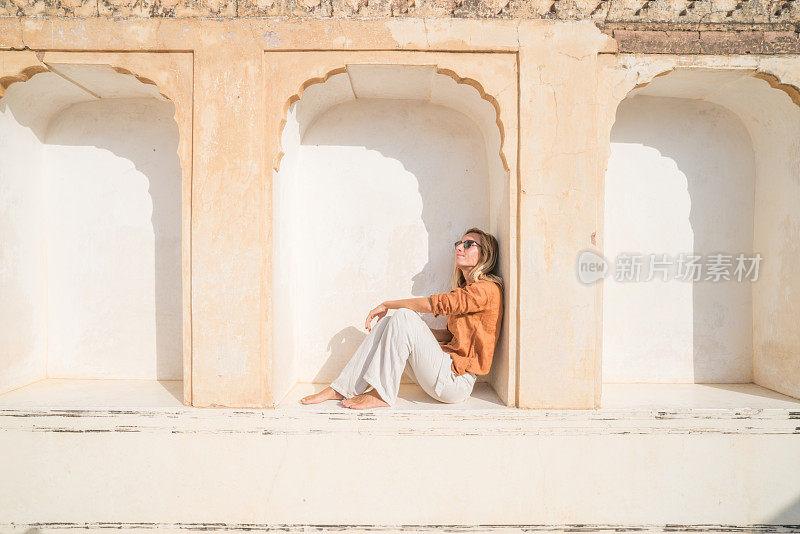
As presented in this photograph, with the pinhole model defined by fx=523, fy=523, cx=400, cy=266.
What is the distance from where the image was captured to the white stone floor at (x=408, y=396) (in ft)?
11.5

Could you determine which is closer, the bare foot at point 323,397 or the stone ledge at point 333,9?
the stone ledge at point 333,9

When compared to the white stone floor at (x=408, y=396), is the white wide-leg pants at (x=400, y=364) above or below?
above

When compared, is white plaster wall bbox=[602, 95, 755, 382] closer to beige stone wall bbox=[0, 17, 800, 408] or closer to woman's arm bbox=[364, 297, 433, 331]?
beige stone wall bbox=[0, 17, 800, 408]

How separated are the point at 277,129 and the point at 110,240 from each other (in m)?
1.99

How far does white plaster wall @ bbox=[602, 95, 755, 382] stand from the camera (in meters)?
4.28

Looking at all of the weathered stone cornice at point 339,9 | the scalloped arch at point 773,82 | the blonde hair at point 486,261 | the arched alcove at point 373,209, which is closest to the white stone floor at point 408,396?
the arched alcove at point 373,209

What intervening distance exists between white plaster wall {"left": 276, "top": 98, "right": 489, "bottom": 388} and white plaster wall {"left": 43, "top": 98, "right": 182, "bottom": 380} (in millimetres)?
1128

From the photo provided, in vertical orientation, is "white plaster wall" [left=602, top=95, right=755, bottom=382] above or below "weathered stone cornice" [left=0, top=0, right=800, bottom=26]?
below

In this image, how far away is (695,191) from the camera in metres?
4.30

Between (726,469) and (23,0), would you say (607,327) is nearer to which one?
(726,469)

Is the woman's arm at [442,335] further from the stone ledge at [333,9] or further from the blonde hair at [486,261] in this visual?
A: the stone ledge at [333,9]

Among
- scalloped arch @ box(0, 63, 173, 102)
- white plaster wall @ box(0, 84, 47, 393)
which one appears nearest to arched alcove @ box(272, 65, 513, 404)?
scalloped arch @ box(0, 63, 173, 102)

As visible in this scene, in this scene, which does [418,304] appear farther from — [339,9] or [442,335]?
[339,9]

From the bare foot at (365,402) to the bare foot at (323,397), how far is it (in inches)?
5.8
